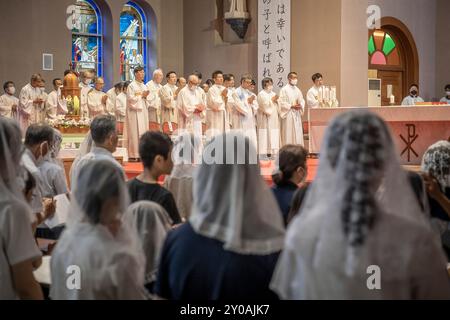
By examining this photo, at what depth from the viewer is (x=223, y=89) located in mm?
15562

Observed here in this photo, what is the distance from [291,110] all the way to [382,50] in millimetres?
3791

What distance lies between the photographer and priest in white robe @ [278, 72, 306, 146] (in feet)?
52.2

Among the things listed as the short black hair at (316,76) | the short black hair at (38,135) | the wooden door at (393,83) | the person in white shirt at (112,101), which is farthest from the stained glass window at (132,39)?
the short black hair at (38,135)

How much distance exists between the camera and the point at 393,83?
1888 centimetres

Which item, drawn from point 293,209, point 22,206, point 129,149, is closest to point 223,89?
point 129,149

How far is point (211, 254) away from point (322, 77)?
14.6 meters

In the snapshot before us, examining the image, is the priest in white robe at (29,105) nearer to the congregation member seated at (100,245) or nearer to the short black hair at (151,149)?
the short black hair at (151,149)

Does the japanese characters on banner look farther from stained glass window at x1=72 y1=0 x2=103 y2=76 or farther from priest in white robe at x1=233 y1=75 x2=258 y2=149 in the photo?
stained glass window at x1=72 y1=0 x2=103 y2=76

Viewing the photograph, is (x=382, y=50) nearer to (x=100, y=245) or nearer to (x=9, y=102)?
(x=9, y=102)

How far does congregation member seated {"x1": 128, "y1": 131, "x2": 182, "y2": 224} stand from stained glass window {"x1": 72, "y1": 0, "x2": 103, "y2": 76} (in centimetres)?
1518

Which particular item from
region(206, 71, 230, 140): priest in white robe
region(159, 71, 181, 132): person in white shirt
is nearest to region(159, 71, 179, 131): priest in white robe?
region(159, 71, 181, 132): person in white shirt

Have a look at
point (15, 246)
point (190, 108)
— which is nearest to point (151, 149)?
point (15, 246)

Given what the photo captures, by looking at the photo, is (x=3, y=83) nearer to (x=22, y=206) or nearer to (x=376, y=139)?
(x=22, y=206)

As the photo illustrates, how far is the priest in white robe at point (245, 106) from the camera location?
15.3 m
